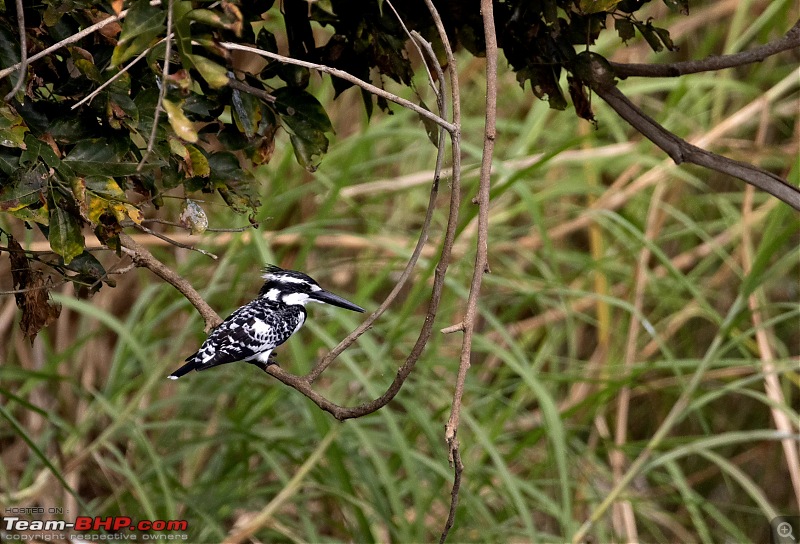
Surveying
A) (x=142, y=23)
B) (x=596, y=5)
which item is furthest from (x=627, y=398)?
(x=142, y=23)

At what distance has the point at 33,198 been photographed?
106cm

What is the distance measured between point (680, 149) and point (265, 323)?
29.8 inches

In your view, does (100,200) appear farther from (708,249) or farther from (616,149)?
(708,249)

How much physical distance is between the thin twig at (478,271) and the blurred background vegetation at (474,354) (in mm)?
717

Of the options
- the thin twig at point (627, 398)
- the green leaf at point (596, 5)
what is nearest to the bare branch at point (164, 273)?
the green leaf at point (596, 5)

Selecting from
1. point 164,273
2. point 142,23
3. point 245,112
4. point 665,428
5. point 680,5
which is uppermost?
point 680,5

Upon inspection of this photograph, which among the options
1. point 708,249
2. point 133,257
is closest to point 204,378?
point 133,257

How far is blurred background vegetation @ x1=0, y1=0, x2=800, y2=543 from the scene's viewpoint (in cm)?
226

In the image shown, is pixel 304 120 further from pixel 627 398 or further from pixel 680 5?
pixel 627 398

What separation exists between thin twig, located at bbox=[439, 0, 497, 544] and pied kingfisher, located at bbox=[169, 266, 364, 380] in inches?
14.3

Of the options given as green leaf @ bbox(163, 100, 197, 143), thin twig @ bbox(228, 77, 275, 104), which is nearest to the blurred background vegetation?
thin twig @ bbox(228, 77, 275, 104)

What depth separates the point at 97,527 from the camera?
220 centimetres

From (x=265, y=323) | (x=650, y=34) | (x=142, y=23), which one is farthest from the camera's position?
(x=265, y=323)

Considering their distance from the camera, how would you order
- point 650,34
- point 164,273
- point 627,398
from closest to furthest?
point 164,273 < point 650,34 < point 627,398
